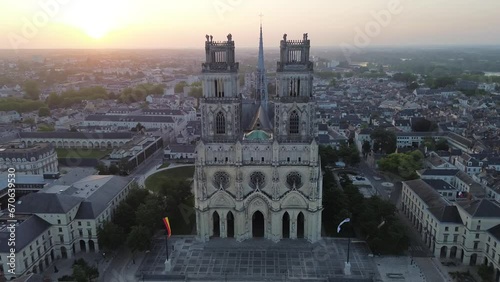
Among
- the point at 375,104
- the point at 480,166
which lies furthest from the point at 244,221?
the point at 375,104

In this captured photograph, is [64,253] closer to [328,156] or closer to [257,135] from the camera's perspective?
[257,135]

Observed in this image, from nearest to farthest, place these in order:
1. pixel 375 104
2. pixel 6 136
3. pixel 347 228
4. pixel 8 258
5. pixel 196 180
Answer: pixel 8 258 → pixel 196 180 → pixel 347 228 → pixel 6 136 → pixel 375 104

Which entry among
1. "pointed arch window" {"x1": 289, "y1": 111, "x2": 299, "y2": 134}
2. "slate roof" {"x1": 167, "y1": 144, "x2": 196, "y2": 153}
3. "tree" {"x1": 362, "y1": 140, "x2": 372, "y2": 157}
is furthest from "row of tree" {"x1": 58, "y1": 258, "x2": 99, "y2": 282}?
"tree" {"x1": 362, "y1": 140, "x2": 372, "y2": 157}

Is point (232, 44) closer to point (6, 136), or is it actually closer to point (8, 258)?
point (8, 258)

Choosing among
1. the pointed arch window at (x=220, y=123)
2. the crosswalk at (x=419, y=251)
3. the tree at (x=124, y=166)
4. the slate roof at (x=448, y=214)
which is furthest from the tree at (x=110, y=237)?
the slate roof at (x=448, y=214)

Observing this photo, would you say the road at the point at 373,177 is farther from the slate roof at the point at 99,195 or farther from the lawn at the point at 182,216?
the slate roof at the point at 99,195

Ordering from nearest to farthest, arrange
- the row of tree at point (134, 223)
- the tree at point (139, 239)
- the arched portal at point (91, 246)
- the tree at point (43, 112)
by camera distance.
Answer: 1. the tree at point (139, 239)
2. the row of tree at point (134, 223)
3. the arched portal at point (91, 246)
4. the tree at point (43, 112)
